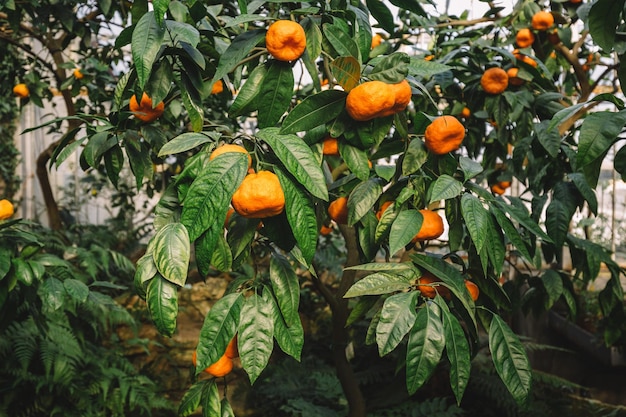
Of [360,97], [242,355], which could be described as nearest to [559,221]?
[360,97]

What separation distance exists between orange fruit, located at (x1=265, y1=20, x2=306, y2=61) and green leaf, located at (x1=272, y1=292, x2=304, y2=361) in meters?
0.36

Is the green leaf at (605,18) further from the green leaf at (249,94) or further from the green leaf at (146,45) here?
the green leaf at (146,45)

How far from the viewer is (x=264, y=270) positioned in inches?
125

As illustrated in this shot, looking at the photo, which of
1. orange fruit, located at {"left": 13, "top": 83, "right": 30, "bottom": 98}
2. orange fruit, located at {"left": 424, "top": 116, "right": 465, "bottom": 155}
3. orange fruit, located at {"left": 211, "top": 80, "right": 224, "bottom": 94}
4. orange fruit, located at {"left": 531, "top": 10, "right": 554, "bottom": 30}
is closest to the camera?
orange fruit, located at {"left": 424, "top": 116, "right": 465, "bottom": 155}

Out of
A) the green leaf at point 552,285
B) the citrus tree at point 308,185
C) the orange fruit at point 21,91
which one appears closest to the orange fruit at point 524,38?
the green leaf at point 552,285

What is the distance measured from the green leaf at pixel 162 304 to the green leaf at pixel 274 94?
29cm

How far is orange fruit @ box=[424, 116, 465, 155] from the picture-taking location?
0.81m

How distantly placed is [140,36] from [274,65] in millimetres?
193

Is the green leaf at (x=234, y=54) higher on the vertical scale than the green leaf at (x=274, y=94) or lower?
higher

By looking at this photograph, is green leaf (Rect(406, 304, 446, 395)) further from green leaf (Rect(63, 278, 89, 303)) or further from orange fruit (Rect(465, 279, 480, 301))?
green leaf (Rect(63, 278, 89, 303))

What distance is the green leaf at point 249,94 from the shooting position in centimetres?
78

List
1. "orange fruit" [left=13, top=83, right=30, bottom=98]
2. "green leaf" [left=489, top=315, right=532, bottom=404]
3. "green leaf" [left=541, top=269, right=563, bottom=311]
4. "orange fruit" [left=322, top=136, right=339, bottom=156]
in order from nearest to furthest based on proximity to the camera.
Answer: "green leaf" [left=489, top=315, right=532, bottom=404] < "orange fruit" [left=322, top=136, right=339, bottom=156] < "green leaf" [left=541, top=269, right=563, bottom=311] < "orange fruit" [left=13, top=83, right=30, bottom=98]

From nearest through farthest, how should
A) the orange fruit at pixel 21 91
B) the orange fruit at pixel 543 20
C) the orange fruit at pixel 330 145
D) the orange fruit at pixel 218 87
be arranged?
the orange fruit at pixel 330 145 → the orange fruit at pixel 218 87 → the orange fruit at pixel 543 20 → the orange fruit at pixel 21 91

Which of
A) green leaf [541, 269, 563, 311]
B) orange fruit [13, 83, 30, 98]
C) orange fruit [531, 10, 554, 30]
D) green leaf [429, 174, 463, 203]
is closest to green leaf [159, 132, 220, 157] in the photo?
green leaf [429, 174, 463, 203]
